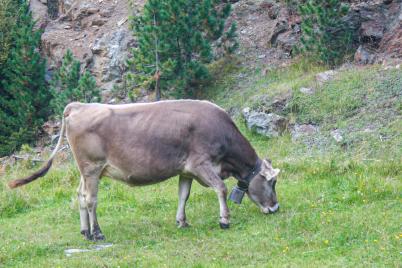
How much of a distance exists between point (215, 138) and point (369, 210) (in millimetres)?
2812

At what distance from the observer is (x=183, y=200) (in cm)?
1300

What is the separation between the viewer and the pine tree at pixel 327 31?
2173cm

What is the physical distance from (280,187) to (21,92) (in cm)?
1482

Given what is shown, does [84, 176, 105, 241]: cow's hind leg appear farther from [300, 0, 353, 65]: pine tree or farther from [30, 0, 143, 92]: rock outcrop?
[30, 0, 143, 92]: rock outcrop

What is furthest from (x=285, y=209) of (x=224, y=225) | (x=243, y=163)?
(x=224, y=225)

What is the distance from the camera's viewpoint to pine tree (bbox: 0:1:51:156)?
2672 cm

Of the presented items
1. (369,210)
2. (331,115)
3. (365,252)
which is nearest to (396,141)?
(331,115)

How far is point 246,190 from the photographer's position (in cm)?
1323

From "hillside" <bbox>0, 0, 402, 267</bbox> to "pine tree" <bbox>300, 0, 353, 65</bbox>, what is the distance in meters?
0.47

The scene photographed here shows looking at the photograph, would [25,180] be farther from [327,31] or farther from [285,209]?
[327,31]

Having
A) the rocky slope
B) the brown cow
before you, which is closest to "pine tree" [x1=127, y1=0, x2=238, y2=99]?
the rocky slope

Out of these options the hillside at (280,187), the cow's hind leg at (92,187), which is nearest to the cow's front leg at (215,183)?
the hillside at (280,187)

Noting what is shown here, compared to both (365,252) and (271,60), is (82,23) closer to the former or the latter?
(271,60)

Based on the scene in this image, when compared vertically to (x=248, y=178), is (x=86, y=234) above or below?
below
